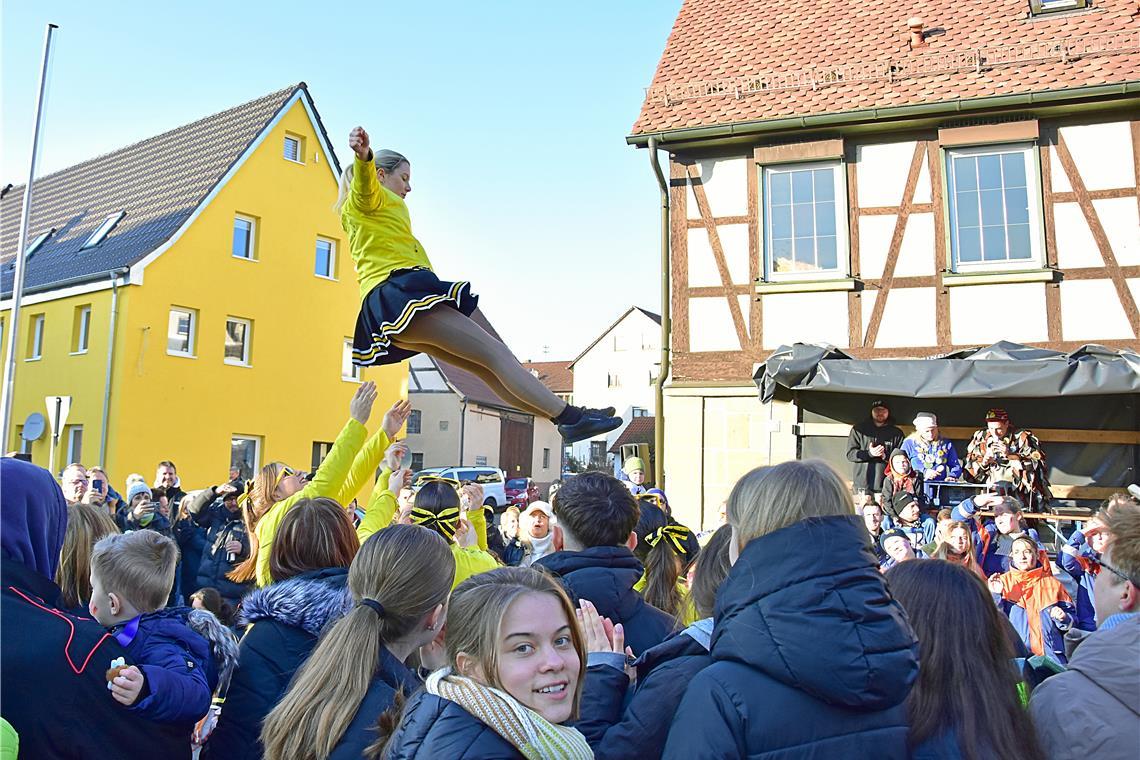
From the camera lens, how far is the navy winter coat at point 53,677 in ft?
7.11

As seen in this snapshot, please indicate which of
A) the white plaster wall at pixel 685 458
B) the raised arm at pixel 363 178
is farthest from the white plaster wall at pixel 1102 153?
the raised arm at pixel 363 178

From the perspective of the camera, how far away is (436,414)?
116ft

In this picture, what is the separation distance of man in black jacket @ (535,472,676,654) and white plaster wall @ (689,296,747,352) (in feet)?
26.5

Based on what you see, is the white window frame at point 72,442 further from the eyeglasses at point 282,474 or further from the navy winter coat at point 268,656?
the navy winter coat at point 268,656

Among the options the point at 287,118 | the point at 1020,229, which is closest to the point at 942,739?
the point at 1020,229

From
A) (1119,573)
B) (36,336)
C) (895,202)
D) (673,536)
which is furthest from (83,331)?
(1119,573)

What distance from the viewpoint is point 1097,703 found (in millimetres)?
2174

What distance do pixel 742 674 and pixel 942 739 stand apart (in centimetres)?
55

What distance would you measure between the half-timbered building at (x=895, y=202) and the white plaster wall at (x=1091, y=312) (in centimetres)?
2

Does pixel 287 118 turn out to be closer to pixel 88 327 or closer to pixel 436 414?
pixel 88 327

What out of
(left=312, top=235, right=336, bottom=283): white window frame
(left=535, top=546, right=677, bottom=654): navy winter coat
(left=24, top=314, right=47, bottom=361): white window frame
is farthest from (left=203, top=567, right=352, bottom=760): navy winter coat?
(left=24, top=314, right=47, bottom=361): white window frame

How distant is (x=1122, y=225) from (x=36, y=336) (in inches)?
855

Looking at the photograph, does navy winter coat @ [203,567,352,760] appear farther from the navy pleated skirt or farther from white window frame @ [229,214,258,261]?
white window frame @ [229,214,258,261]

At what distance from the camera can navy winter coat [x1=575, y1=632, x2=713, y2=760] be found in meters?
2.02
